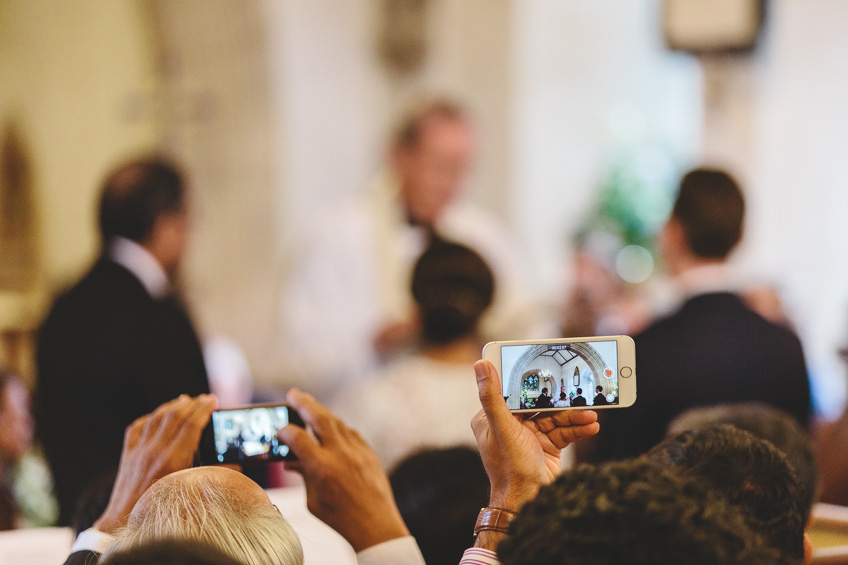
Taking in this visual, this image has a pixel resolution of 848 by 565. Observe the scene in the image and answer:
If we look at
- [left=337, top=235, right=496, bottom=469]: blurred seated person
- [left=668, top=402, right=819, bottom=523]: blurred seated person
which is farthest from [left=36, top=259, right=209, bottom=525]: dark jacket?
[left=668, top=402, right=819, bottom=523]: blurred seated person

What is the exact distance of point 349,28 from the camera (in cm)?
623

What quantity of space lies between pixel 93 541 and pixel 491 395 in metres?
0.57

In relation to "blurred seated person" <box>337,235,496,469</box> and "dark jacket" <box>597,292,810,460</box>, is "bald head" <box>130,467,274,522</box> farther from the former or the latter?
"dark jacket" <box>597,292,810,460</box>

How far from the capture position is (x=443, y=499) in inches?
57.4

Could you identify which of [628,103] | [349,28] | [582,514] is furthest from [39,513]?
[628,103]

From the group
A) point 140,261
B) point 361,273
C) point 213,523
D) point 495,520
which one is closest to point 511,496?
point 495,520

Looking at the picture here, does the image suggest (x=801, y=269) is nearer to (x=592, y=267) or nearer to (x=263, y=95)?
(x=592, y=267)

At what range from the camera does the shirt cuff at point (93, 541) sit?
3.77 feet

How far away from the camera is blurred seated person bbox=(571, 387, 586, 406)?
3.75 feet

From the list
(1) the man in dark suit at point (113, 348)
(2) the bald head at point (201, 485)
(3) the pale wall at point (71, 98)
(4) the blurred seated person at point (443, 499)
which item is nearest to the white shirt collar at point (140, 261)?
(1) the man in dark suit at point (113, 348)

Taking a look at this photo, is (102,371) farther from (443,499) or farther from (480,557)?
(480,557)

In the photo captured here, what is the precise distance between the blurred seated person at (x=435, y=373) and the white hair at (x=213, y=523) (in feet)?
3.51

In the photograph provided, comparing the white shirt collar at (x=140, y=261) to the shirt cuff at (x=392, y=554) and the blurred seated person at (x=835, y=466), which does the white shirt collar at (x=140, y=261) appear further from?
the blurred seated person at (x=835, y=466)

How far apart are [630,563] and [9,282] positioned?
4640 mm
